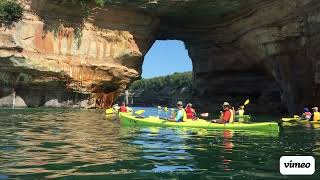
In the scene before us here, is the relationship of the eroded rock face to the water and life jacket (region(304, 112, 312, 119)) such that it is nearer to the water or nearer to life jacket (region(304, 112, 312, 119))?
life jacket (region(304, 112, 312, 119))

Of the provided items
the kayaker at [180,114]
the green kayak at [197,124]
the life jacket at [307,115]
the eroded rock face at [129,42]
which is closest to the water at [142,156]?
the green kayak at [197,124]

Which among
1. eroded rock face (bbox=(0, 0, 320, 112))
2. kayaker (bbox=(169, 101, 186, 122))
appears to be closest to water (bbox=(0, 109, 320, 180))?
kayaker (bbox=(169, 101, 186, 122))

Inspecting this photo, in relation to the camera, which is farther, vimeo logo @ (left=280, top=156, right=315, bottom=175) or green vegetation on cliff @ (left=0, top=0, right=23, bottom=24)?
green vegetation on cliff @ (left=0, top=0, right=23, bottom=24)

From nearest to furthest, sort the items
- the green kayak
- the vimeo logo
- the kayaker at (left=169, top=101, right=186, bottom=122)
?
1. the vimeo logo
2. the green kayak
3. the kayaker at (left=169, top=101, right=186, bottom=122)

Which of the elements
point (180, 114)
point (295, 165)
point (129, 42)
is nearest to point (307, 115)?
point (180, 114)

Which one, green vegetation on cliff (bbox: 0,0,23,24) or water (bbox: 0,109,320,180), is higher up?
green vegetation on cliff (bbox: 0,0,23,24)

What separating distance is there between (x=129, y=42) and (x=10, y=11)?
10728mm

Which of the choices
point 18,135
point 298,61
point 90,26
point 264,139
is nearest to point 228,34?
point 298,61

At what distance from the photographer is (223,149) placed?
42.8 ft

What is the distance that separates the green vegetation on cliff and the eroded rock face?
76 cm

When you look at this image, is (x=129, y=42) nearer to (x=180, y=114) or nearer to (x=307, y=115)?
(x=307, y=115)

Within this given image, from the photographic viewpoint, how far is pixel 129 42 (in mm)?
41938

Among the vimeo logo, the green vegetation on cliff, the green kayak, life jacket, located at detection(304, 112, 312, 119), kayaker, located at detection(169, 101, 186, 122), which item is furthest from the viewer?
the green vegetation on cliff

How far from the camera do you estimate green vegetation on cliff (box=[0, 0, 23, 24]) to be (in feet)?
120
